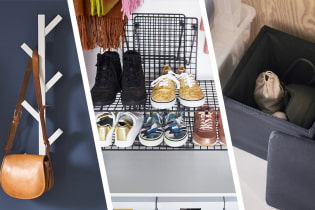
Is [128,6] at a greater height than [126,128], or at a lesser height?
greater

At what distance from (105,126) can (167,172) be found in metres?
0.25

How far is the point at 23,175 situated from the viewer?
116 cm

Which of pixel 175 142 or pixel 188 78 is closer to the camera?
pixel 188 78

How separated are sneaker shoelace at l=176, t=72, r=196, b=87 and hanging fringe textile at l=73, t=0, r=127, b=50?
21cm

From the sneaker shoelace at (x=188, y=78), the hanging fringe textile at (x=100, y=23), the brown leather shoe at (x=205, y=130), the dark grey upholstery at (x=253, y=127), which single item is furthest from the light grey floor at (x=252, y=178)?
the hanging fringe textile at (x=100, y=23)

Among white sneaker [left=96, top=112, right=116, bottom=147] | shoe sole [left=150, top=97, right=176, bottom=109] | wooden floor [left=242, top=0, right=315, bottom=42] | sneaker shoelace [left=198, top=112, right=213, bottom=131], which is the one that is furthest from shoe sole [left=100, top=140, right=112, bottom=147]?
wooden floor [left=242, top=0, right=315, bottom=42]

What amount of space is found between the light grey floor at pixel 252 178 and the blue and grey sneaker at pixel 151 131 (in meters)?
0.33

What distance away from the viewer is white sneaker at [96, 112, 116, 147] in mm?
1148

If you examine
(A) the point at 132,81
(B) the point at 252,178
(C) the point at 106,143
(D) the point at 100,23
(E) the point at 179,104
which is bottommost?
(B) the point at 252,178

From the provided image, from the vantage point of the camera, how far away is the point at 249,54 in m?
1.30

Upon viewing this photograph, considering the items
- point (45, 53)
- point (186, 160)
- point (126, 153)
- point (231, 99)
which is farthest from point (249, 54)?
point (45, 53)

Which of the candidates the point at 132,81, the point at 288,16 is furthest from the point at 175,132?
the point at 288,16

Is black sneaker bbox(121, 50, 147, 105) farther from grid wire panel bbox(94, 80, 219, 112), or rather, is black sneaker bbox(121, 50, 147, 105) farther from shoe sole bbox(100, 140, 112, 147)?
shoe sole bbox(100, 140, 112, 147)

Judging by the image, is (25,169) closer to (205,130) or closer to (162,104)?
(162,104)
